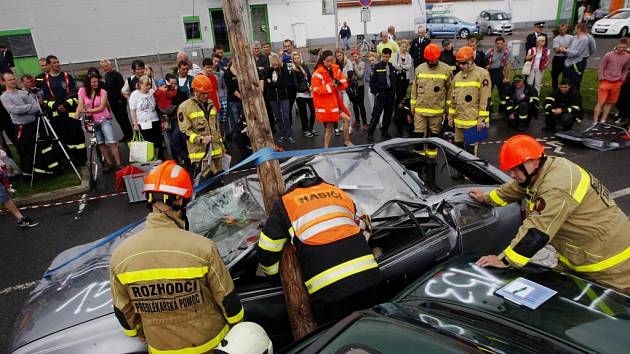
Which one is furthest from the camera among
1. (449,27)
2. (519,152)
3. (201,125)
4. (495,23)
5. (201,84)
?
(495,23)

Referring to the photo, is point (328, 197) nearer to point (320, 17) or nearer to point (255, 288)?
point (255, 288)

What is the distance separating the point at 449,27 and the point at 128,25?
17566 mm

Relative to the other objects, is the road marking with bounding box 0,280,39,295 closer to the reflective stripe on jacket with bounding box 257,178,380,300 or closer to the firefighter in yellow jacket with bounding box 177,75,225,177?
the firefighter in yellow jacket with bounding box 177,75,225,177

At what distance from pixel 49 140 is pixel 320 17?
67.8ft

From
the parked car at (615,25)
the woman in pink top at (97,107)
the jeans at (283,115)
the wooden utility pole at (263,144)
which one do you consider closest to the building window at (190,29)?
the jeans at (283,115)

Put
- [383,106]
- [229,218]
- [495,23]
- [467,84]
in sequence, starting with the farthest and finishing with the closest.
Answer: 1. [495,23]
2. [383,106]
3. [467,84]
4. [229,218]

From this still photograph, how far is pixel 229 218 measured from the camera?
12.0 ft

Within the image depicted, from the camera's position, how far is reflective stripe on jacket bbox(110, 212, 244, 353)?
7.55ft

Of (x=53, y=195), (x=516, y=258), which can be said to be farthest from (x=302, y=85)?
(x=516, y=258)

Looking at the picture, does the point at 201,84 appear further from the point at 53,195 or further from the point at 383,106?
the point at 383,106

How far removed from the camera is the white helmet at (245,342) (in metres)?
2.03

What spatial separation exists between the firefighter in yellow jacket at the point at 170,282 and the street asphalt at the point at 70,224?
2.20 metres

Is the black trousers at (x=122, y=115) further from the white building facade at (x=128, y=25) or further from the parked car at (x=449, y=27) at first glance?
the parked car at (x=449, y=27)

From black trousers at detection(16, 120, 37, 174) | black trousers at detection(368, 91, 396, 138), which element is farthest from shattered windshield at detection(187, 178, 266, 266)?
black trousers at detection(16, 120, 37, 174)
